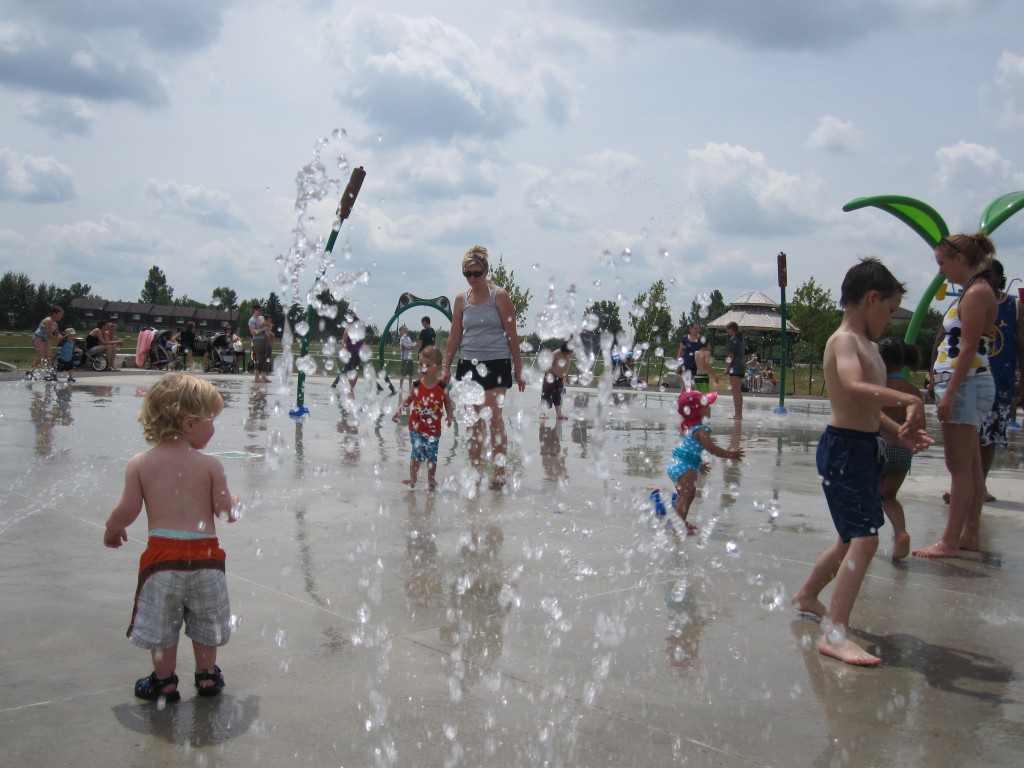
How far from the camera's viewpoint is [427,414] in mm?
7336

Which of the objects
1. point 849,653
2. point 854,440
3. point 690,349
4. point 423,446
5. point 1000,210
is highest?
point 1000,210

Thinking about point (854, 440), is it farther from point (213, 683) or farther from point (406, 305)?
point (406, 305)

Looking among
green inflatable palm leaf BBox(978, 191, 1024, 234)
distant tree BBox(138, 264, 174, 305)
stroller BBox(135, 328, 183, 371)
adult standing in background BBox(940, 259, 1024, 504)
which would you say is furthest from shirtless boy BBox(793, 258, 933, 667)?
distant tree BBox(138, 264, 174, 305)

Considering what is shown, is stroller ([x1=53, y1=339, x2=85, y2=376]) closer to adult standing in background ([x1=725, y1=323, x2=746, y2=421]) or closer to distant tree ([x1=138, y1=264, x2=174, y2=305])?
adult standing in background ([x1=725, y1=323, x2=746, y2=421])

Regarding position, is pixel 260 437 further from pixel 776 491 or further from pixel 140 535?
pixel 776 491

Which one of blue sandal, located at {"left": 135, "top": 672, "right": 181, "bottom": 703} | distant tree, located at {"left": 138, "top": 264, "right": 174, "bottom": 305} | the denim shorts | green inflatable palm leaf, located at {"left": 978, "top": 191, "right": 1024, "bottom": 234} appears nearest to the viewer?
blue sandal, located at {"left": 135, "top": 672, "right": 181, "bottom": 703}

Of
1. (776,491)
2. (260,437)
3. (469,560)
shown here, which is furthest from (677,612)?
(260,437)

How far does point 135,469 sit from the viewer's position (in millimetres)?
3211

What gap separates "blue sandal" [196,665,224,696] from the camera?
307 cm

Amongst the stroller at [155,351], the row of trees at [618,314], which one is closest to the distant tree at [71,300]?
the row of trees at [618,314]

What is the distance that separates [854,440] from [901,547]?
63.6 inches

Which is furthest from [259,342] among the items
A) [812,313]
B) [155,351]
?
[812,313]

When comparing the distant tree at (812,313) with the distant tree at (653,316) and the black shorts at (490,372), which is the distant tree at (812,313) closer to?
the distant tree at (653,316)

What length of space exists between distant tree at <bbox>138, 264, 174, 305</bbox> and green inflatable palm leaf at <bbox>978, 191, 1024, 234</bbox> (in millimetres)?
144755
